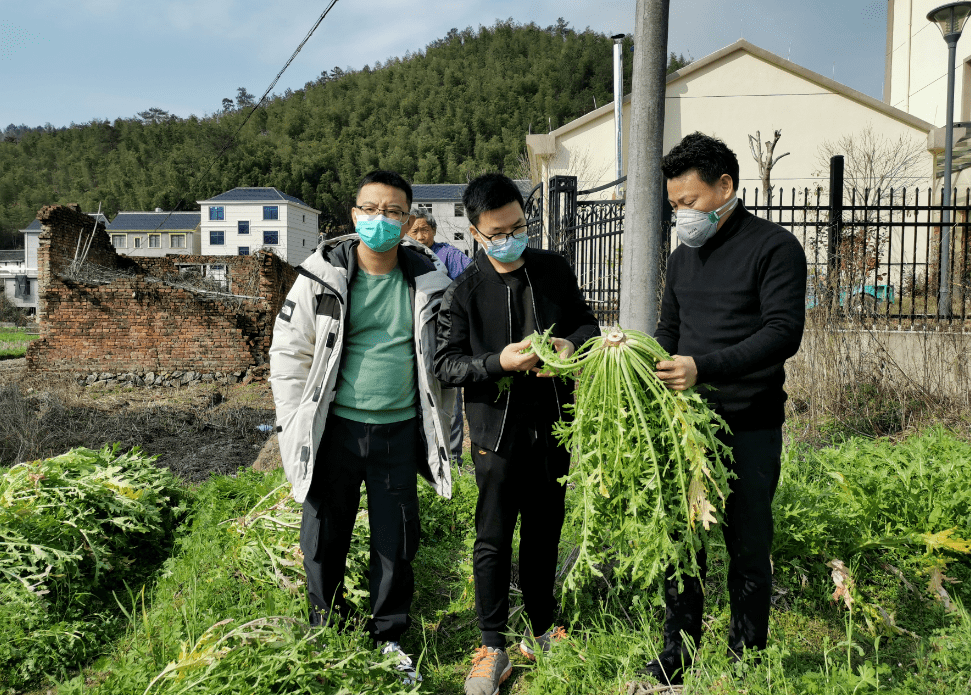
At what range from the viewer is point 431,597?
3.54m

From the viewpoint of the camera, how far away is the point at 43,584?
10.6ft

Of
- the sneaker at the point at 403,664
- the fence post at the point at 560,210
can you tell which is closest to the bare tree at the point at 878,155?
the fence post at the point at 560,210

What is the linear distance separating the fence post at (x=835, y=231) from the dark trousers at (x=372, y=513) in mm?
5204

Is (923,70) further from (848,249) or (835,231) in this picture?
(848,249)

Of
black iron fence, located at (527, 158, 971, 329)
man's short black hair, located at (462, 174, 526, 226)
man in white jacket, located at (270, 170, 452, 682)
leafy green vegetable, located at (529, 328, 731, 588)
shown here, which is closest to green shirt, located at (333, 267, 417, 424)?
man in white jacket, located at (270, 170, 452, 682)

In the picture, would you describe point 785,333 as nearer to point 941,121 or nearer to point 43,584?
point 43,584

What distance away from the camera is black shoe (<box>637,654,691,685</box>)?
2432 mm

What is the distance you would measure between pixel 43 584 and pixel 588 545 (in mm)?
2790

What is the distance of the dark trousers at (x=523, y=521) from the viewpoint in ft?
8.63

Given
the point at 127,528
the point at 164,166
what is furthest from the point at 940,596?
the point at 164,166

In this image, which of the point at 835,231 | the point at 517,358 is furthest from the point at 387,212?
the point at 835,231

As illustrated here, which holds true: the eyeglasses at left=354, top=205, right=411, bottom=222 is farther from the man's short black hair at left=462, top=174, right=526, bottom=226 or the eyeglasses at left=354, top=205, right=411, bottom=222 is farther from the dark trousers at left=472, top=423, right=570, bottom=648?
the dark trousers at left=472, top=423, right=570, bottom=648

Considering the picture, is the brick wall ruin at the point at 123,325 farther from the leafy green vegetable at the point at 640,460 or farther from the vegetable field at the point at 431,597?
the leafy green vegetable at the point at 640,460

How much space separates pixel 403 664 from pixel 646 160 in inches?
111
